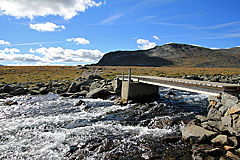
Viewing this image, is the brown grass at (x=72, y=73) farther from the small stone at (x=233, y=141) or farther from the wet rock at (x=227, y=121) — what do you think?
the small stone at (x=233, y=141)

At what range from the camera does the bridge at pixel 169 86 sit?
824 cm

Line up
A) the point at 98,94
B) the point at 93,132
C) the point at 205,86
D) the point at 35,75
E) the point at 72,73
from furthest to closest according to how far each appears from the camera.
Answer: the point at 72,73, the point at 35,75, the point at 98,94, the point at 205,86, the point at 93,132

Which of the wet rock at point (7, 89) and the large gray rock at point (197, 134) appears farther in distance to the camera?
the wet rock at point (7, 89)

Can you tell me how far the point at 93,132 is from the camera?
879cm

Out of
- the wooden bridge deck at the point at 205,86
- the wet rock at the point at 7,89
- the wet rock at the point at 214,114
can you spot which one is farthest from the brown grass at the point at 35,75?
the wet rock at the point at 214,114

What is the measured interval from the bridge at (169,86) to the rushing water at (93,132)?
2230 millimetres

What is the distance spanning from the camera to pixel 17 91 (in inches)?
771

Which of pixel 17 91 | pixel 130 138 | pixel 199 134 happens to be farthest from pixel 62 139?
pixel 17 91

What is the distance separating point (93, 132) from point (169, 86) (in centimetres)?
724

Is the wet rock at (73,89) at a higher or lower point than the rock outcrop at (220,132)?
lower

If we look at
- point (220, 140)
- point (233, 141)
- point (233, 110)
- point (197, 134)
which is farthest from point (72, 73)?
point (233, 141)

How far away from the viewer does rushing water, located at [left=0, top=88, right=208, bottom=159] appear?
669cm

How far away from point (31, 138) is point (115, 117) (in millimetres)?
5601

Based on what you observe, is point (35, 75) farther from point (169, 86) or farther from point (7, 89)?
point (169, 86)
